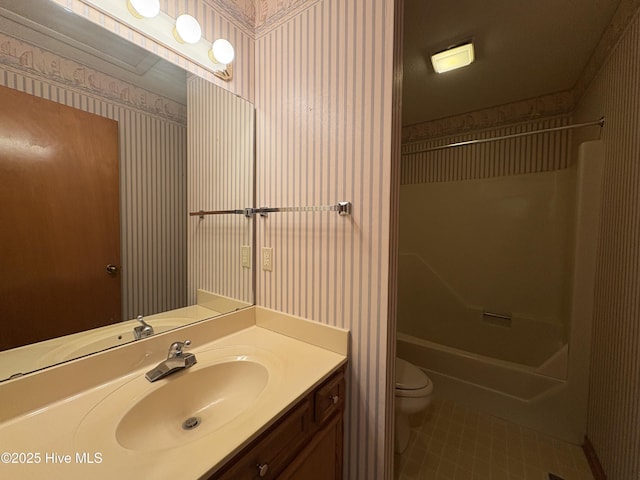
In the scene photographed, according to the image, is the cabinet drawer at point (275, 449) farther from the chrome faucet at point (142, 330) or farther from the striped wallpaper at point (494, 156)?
the striped wallpaper at point (494, 156)

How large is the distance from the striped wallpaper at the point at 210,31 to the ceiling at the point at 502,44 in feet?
2.83

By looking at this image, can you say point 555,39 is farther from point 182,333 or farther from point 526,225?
point 182,333

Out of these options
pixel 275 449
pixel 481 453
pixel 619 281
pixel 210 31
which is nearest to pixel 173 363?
pixel 275 449

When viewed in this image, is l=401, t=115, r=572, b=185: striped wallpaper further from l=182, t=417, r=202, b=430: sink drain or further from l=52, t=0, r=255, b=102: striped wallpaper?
l=182, t=417, r=202, b=430: sink drain

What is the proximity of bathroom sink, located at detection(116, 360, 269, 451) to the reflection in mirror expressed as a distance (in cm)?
24

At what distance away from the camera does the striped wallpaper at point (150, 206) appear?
2.79ft

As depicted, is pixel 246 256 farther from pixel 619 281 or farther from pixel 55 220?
pixel 619 281

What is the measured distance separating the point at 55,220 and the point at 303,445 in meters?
1.00

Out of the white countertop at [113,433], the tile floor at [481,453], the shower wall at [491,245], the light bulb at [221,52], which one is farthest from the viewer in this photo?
the shower wall at [491,245]

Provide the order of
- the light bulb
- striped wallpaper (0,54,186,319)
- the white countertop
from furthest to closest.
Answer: the light bulb
striped wallpaper (0,54,186,319)
the white countertop

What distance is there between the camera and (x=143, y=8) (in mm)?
795

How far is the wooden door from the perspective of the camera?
2.10 ft

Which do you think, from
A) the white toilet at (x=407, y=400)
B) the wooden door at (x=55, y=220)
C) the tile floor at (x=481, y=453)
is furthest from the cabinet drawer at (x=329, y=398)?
the tile floor at (x=481, y=453)

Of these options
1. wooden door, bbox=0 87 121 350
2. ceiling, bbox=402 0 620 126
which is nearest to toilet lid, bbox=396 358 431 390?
wooden door, bbox=0 87 121 350
